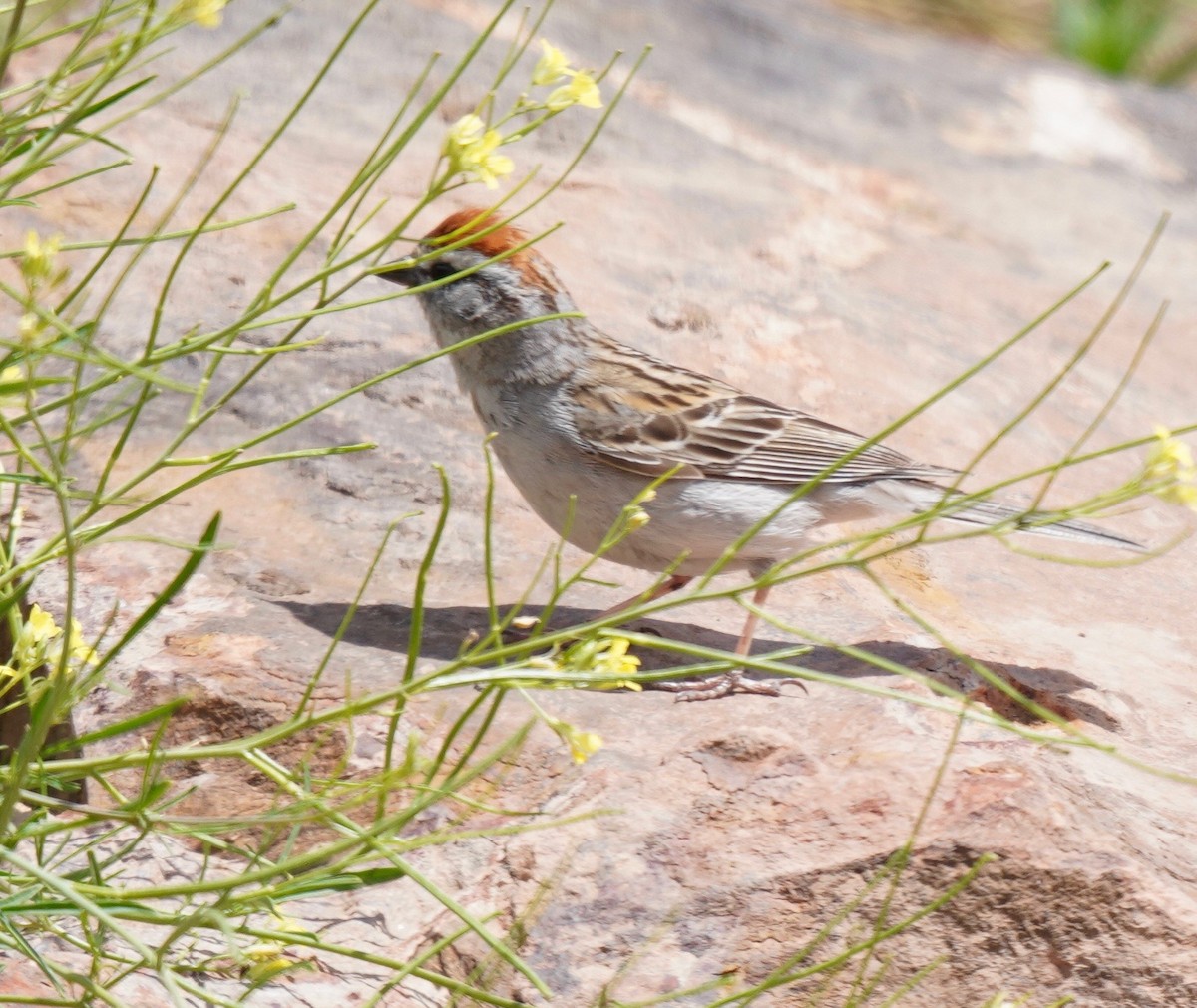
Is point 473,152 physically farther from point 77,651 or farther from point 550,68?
point 77,651

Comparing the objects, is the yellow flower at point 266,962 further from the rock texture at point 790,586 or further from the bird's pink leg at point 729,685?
the bird's pink leg at point 729,685

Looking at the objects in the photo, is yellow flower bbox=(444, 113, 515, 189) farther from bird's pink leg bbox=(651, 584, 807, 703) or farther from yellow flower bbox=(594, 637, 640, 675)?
bird's pink leg bbox=(651, 584, 807, 703)

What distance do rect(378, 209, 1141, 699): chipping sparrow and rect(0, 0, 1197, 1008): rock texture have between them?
0.84ft

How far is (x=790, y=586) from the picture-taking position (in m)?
5.04

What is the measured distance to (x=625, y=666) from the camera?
8.29 feet

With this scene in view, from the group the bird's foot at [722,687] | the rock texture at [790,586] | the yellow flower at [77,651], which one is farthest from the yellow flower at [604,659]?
the bird's foot at [722,687]

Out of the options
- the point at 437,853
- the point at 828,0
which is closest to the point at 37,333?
the point at 437,853

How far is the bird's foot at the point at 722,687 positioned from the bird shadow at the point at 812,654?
9 centimetres

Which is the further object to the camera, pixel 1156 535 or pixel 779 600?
pixel 1156 535

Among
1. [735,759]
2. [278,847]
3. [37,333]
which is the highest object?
[37,333]

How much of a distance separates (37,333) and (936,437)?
4.70m

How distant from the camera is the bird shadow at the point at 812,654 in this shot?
4.32 meters

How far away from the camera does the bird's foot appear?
419cm

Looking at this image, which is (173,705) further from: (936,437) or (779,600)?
(936,437)
